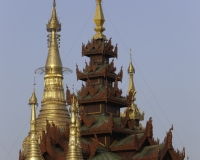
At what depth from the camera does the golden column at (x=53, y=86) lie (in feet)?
230

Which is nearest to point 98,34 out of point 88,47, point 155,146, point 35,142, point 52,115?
point 88,47

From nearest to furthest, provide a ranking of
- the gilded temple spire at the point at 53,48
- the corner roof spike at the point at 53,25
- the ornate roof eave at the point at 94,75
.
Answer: the ornate roof eave at the point at 94,75 → the gilded temple spire at the point at 53,48 → the corner roof spike at the point at 53,25

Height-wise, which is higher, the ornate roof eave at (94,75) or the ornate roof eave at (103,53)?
the ornate roof eave at (103,53)

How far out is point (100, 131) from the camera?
48.5 metres

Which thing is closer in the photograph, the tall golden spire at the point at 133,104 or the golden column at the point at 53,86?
the tall golden spire at the point at 133,104

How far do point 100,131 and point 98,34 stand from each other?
783 centimetres

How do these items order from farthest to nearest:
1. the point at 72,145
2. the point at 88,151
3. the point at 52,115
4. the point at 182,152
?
the point at 52,115
the point at 182,152
the point at 88,151
the point at 72,145

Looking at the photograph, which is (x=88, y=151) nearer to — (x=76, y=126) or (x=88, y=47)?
(x=76, y=126)

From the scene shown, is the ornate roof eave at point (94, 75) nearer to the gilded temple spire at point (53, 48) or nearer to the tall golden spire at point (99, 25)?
the tall golden spire at point (99, 25)

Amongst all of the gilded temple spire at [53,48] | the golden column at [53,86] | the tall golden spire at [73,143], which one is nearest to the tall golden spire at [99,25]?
the tall golden spire at [73,143]

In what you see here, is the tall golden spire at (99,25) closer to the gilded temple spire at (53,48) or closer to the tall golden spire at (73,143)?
the tall golden spire at (73,143)

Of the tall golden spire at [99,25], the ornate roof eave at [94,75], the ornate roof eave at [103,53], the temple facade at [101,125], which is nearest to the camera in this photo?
the temple facade at [101,125]

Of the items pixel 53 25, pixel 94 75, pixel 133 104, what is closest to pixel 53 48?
pixel 53 25

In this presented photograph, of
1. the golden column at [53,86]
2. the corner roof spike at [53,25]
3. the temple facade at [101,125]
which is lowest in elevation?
the temple facade at [101,125]
